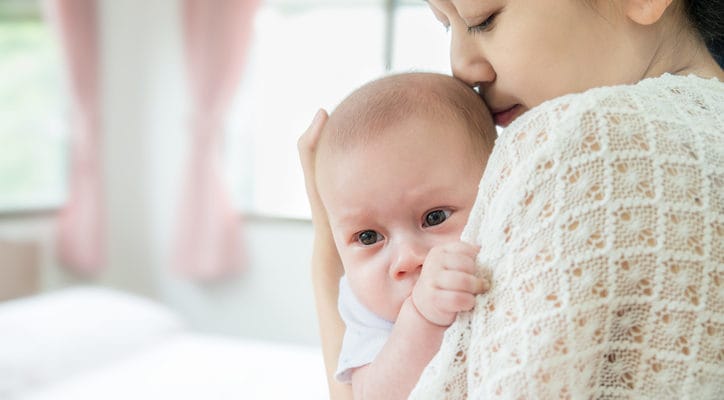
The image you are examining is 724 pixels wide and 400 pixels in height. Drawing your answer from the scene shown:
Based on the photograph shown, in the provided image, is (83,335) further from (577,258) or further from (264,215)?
(577,258)

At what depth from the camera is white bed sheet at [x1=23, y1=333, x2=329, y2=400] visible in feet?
7.93

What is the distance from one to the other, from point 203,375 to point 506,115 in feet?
6.41

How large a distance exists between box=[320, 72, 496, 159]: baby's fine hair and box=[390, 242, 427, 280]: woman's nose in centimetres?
14

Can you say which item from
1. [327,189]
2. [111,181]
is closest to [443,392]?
[327,189]

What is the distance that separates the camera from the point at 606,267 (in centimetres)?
59

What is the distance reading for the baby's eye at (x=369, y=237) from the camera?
0.92 metres

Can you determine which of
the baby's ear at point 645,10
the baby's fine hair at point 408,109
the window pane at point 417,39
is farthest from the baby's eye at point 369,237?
the window pane at point 417,39

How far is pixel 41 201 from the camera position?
418cm

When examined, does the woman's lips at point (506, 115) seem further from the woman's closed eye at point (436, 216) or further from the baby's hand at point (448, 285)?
the baby's hand at point (448, 285)

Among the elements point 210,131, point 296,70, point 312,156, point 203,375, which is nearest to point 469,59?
point 312,156

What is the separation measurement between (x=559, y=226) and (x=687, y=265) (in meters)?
0.11

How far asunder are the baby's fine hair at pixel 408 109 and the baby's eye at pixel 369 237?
0.11 metres

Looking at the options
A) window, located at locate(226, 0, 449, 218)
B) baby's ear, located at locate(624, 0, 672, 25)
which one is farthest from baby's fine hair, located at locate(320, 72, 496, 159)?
window, located at locate(226, 0, 449, 218)

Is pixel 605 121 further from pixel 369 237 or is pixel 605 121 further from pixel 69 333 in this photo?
pixel 69 333
